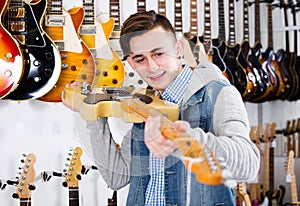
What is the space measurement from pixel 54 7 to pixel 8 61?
30 cm

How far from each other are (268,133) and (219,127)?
91.7 inches

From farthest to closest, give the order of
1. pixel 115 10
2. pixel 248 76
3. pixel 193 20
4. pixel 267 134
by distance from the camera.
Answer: pixel 267 134 → pixel 248 76 → pixel 193 20 → pixel 115 10

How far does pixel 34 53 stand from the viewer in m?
2.24

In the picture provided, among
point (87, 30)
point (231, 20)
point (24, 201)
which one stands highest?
point (231, 20)

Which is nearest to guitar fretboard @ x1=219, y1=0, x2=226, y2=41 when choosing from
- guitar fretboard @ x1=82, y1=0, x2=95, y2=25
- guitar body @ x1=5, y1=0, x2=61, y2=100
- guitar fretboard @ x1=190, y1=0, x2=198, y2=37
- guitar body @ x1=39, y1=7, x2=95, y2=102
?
guitar fretboard @ x1=190, y1=0, x2=198, y2=37

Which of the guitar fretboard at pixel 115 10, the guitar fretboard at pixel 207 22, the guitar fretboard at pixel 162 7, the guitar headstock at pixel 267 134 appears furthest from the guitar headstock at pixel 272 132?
the guitar fretboard at pixel 115 10

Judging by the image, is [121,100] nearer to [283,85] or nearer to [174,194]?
[174,194]

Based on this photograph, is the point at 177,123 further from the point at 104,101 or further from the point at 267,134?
the point at 267,134

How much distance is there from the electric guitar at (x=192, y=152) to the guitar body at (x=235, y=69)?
199 centimetres

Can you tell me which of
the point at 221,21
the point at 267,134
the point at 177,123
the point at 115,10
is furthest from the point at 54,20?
the point at 267,134

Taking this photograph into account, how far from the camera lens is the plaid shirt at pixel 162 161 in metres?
1.17

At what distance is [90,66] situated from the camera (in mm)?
1159

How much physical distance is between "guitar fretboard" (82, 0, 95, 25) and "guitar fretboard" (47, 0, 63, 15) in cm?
13

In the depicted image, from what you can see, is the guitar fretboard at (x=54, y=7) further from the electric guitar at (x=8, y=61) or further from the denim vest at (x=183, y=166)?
the denim vest at (x=183, y=166)
